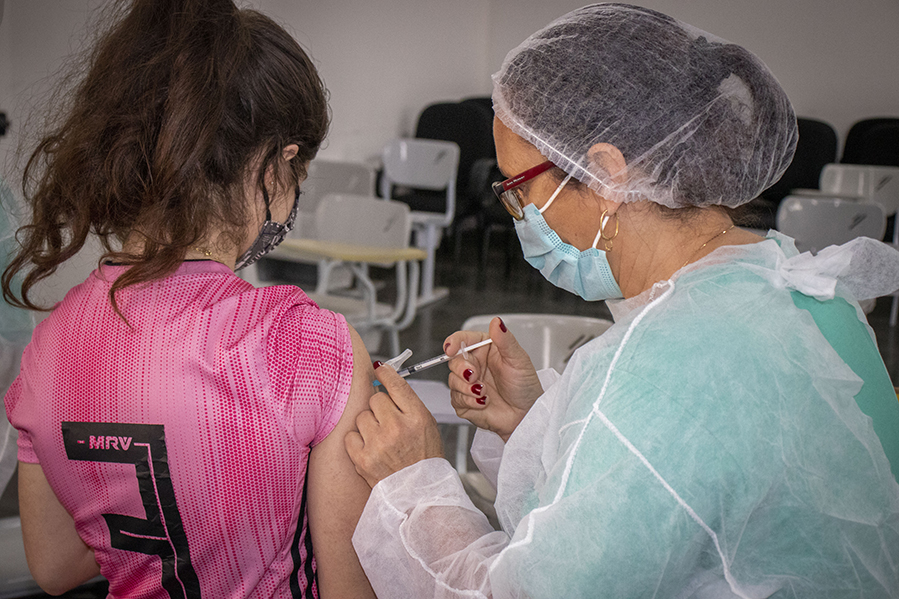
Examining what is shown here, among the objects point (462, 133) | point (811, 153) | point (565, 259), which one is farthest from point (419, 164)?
point (565, 259)

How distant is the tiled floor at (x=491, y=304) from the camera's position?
14.4 ft

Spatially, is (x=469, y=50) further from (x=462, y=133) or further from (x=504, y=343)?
(x=504, y=343)

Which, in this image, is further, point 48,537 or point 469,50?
point 469,50

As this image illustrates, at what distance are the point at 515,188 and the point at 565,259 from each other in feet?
0.43

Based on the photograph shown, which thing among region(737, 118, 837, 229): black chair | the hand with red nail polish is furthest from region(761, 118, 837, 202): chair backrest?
the hand with red nail polish

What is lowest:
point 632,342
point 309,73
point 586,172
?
point 632,342

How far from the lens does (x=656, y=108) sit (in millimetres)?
903

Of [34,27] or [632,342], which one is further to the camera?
[34,27]

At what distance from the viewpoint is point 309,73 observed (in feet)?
3.03

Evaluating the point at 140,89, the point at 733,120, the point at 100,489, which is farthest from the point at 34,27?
the point at 733,120

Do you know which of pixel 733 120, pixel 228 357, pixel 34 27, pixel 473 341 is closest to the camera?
pixel 228 357

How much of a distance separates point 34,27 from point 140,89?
1949mm

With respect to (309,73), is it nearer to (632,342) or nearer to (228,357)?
(228,357)

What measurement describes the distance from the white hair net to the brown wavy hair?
331 millimetres
